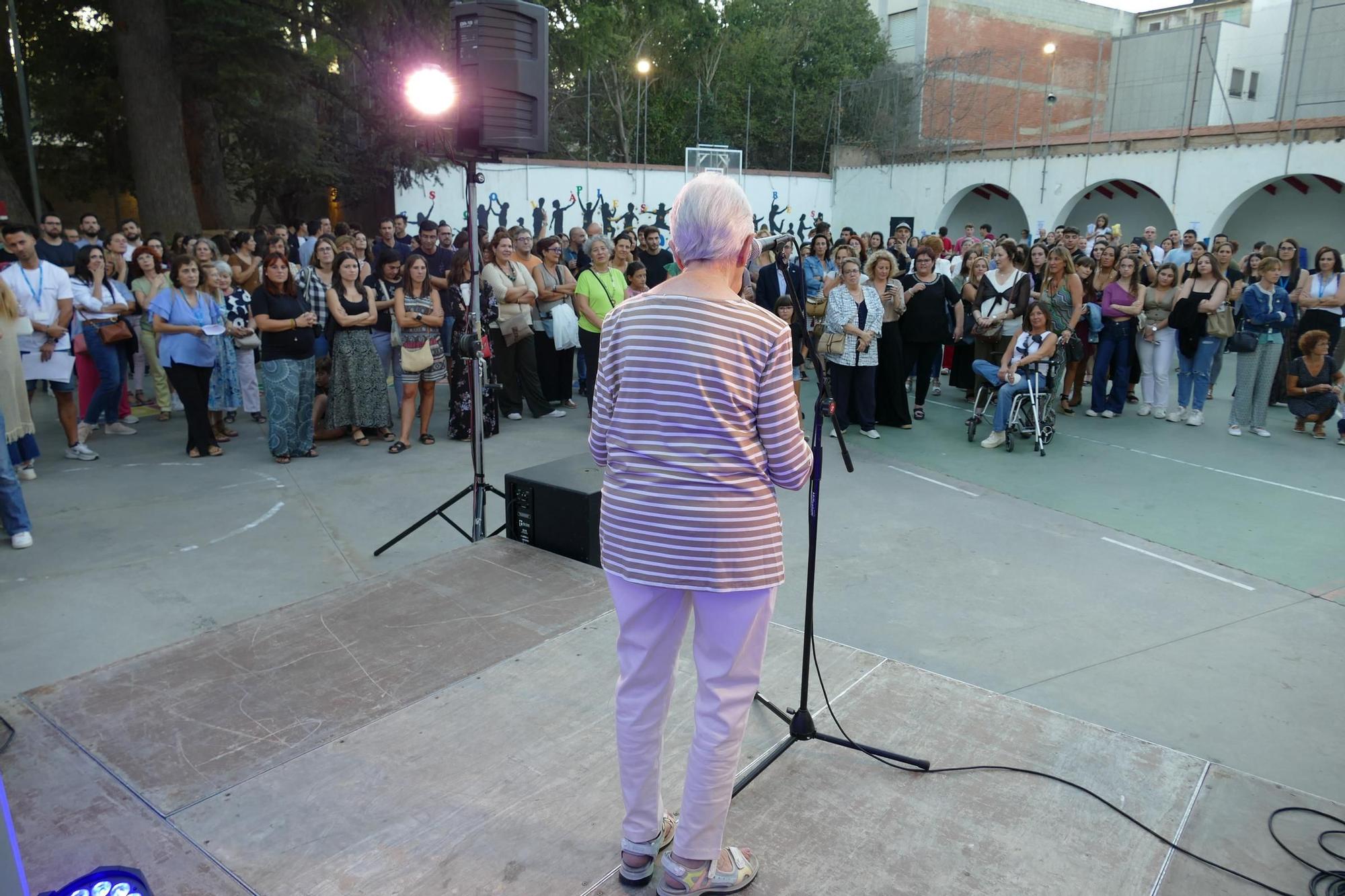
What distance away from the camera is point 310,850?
247cm

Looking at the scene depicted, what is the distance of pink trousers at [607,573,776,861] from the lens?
2.09 m

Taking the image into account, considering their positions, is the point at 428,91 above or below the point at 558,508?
above

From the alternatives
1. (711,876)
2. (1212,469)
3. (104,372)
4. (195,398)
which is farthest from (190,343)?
(1212,469)

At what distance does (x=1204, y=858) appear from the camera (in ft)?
8.38

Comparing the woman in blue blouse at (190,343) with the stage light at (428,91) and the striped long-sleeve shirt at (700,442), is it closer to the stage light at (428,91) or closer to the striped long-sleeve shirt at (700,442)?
the stage light at (428,91)

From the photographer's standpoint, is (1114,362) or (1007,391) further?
(1114,362)

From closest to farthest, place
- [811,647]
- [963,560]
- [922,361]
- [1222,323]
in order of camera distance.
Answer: [811,647], [963,560], [1222,323], [922,361]

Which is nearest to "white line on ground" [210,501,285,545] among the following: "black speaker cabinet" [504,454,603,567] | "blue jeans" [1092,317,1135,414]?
"black speaker cabinet" [504,454,603,567]

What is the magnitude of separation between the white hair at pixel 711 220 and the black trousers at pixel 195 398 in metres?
6.20

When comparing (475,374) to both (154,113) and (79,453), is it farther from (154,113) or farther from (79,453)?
(154,113)

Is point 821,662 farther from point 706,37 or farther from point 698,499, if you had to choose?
point 706,37

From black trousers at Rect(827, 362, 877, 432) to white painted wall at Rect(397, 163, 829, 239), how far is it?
8.81 meters

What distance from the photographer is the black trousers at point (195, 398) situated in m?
7.08

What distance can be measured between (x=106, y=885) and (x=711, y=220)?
2012 millimetres
